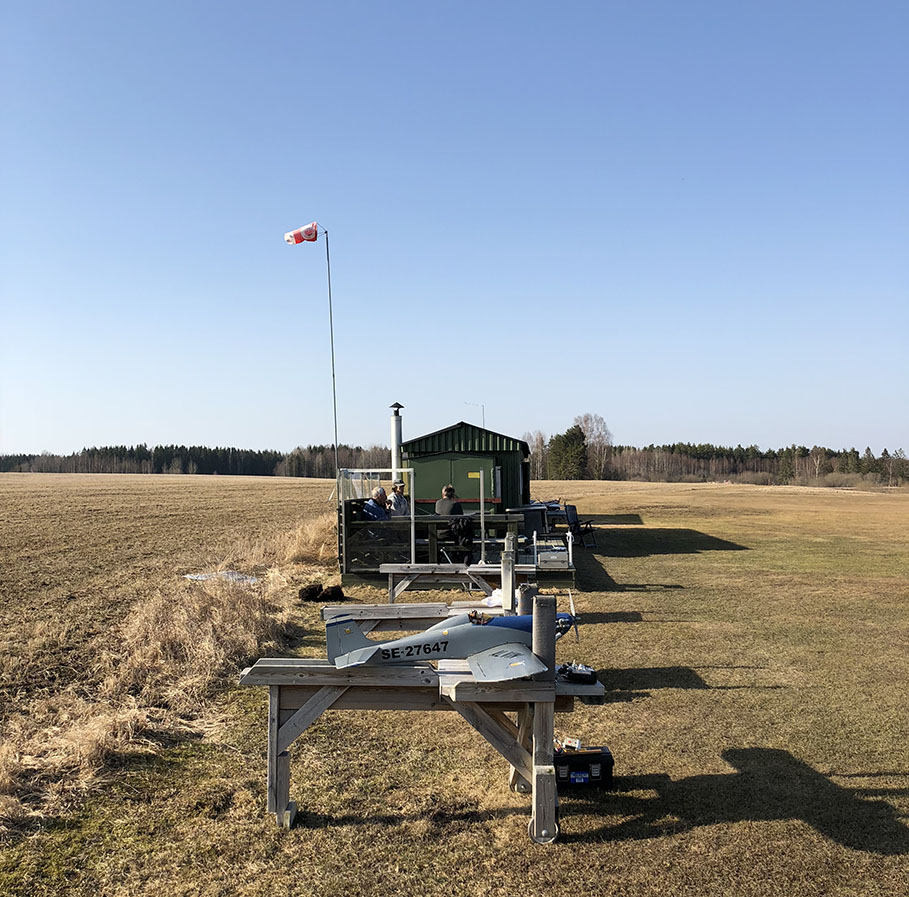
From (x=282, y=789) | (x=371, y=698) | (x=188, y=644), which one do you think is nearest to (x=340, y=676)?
(x=371, y=698)

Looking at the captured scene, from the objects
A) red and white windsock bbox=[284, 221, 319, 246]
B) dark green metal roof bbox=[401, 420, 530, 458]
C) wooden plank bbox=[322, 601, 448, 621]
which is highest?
red and white windsock bbox=[284, 221, 319, 246]

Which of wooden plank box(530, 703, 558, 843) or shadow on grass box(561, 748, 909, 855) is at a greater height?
wooden plank box(530, 703, 558, 843)

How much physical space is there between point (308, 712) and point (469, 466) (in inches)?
542

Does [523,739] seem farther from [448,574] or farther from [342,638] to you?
[448,574]

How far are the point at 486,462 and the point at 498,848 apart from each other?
13.9 m

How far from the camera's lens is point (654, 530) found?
28.8 metres

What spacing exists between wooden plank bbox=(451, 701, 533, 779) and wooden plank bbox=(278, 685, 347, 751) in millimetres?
802

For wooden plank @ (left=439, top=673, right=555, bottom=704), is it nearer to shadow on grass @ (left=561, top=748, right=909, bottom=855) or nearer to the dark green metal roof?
shadow on grass @ (left=561, top=748, right=909, bottom=855)

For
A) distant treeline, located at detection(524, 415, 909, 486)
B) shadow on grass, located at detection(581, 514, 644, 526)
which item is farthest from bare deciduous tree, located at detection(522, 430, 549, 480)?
shadow on grass, located at detection(581, 514, 644, 526)

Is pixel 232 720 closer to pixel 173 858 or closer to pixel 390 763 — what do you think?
pixel 390 763

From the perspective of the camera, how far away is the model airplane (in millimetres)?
5000

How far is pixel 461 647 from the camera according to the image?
590cm

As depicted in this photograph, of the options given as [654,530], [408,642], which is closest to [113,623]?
[408,642]

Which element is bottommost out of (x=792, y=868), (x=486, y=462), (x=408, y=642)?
(x=792, y=868)
